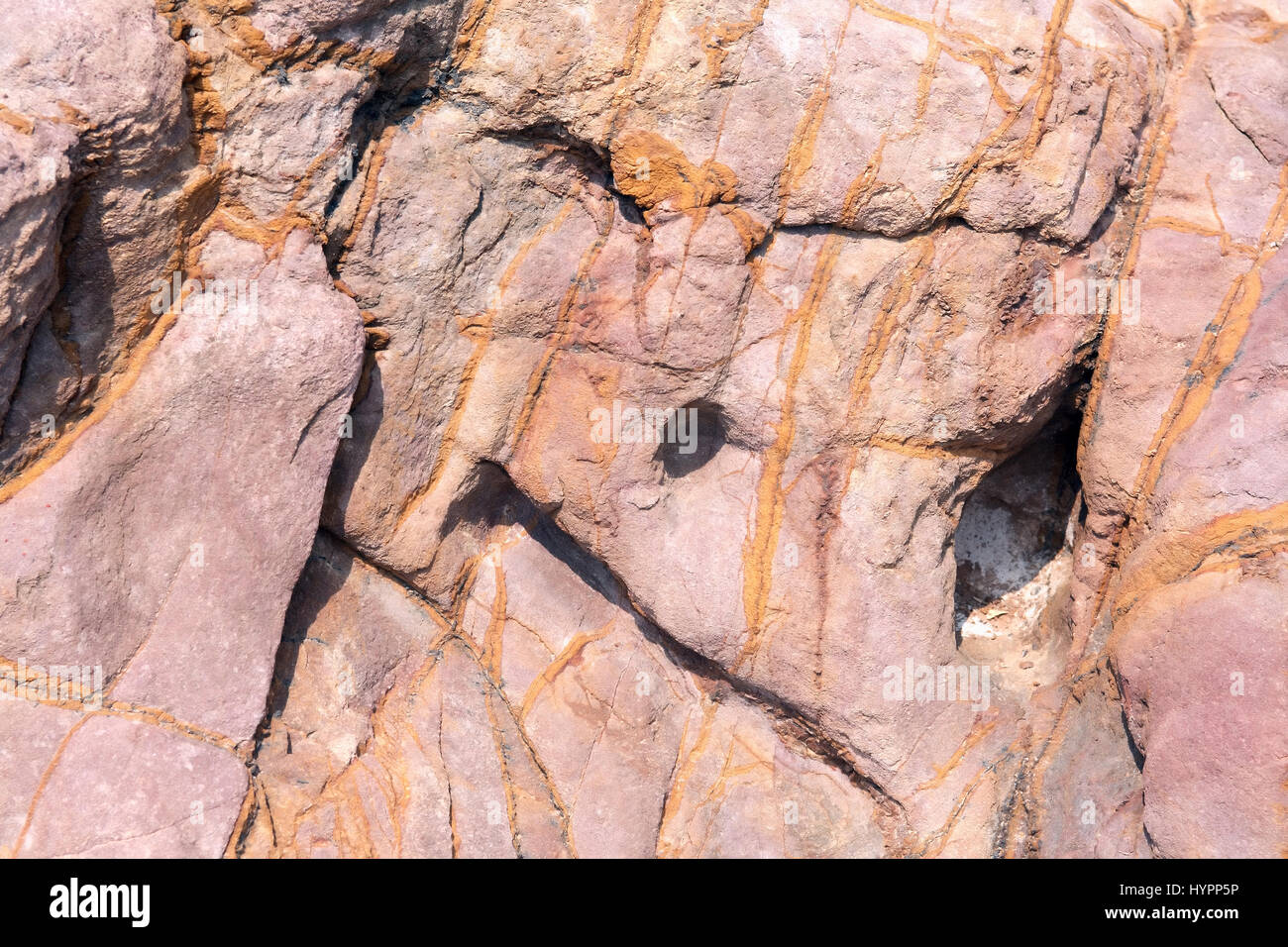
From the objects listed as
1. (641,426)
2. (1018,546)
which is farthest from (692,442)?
(1018,546)

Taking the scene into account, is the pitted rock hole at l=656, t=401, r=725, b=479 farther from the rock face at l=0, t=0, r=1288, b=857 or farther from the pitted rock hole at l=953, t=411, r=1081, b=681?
the pitted rock hole at l=953, t=411, r=1081, b=681

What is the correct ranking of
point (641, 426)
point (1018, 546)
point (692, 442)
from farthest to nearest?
point (1018, 546) → point (692, 442) → point (641, 426)

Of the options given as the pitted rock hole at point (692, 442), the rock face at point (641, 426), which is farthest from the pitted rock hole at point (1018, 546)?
the pitted rock hole at point (692, 442)

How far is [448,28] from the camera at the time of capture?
4691 millimetres

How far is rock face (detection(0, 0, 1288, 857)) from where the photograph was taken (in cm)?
446

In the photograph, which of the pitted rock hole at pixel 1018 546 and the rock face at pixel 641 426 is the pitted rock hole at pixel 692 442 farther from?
the pitted rock hole at pixel 1018 546

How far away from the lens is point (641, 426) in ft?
16.8

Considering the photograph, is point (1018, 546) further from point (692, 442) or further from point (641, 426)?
point (641, 426)

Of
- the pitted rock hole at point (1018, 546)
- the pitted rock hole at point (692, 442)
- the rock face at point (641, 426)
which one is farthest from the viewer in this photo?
the pitted rock hole at point (1018, 546)

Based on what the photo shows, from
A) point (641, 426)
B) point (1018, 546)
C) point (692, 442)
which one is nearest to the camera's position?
point (641, 426)

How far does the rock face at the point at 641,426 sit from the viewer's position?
4461 millimetres

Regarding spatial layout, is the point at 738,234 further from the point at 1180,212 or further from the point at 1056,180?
the point at 1180,212

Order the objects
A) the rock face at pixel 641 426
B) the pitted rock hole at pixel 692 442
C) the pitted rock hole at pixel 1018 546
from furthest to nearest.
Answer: the pitted rock hole at pixel 1018 546 → the pitted rock hole at pixel 692 442 → the rock face at pixel 641 426

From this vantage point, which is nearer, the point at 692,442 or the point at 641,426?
the point at 641,426
